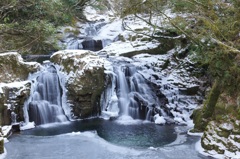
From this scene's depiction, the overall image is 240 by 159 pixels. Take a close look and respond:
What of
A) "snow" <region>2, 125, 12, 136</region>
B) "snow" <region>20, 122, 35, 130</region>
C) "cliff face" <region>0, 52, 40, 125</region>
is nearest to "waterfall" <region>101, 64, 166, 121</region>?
"snow" <region>20, 122, 35, 130</region>

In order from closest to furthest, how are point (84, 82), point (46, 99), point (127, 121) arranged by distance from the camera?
point (127, 121), point (84, 82), point (46, 99)

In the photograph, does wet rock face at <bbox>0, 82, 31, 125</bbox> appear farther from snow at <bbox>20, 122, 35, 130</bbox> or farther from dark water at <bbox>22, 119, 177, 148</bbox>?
dark water at <bbox>22, 119, 177, 148</bbox>

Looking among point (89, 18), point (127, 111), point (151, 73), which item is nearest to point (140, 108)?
point (127, 111)

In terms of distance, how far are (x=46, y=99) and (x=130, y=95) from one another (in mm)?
3352

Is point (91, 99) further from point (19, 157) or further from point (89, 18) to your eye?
point (89, 18)

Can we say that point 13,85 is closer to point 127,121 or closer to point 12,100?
point 12,100

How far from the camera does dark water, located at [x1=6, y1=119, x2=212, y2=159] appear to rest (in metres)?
7.12

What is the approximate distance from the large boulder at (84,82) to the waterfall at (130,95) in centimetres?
49

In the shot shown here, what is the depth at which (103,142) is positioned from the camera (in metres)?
8.14

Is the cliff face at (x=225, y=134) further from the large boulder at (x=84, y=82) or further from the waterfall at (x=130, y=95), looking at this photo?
the large boulder at (x=84, y=82)

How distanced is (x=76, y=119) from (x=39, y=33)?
634 cm

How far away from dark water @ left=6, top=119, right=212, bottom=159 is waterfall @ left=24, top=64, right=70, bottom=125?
0.57 meters

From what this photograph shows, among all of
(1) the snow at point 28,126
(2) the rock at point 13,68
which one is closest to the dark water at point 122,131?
(1) the snow at point 28,126

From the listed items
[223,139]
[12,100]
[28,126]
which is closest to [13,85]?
[12,100]
